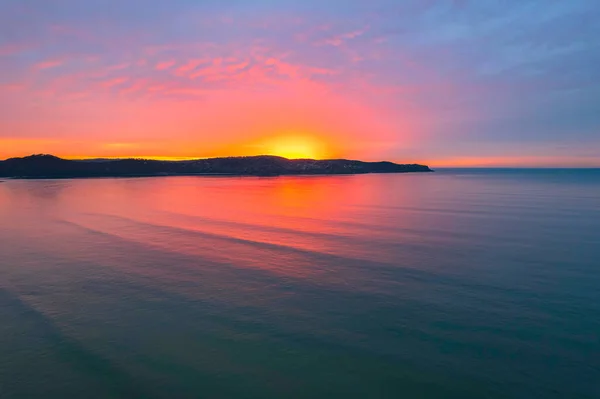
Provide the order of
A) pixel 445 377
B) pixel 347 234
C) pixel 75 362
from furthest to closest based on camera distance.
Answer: pixel 347 234 < pixel 75 362 < pixel 445 377

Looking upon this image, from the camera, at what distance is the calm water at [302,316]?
1102cm

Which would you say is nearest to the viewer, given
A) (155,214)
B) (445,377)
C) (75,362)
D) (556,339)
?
(445,377)

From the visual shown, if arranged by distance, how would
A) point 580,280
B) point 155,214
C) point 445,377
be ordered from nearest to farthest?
point 445,377 < point 580,280 < point 155,214

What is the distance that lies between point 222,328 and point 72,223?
33.8m

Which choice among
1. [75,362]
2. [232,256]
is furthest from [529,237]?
[75,362]

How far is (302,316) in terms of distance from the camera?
1531cm

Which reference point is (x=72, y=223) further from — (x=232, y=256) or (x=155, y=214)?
(x=232, y=256)

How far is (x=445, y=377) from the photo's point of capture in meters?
11.1

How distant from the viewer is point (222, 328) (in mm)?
14312

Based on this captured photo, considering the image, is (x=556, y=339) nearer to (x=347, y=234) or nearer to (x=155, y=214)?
(x=347, y=234)

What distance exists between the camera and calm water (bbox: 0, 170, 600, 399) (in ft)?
36.1

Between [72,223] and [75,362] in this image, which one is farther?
[72,223]

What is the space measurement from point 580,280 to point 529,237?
11.9 metres

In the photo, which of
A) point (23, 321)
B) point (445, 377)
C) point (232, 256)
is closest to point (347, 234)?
point (232, 256)
